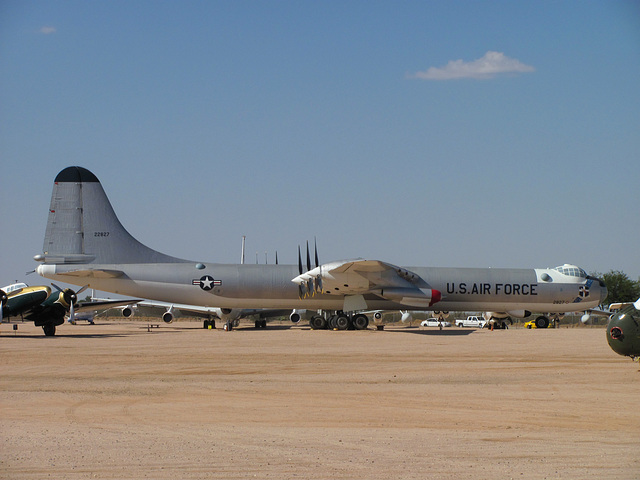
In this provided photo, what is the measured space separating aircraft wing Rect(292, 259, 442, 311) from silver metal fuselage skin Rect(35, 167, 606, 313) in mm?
152

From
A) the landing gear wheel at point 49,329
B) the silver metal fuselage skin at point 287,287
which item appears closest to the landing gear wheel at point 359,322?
the silver metal fuselage skin at point 287,287

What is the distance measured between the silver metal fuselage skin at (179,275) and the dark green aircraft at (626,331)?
19326 millimetres

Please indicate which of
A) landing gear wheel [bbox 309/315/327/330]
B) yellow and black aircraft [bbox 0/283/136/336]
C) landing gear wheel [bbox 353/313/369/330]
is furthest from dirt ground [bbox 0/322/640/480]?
landing gear wheel [bbox 309/315/327/330]

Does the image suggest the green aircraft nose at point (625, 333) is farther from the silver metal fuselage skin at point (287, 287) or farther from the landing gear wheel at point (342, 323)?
the landing gear wheel at point (342, 323)

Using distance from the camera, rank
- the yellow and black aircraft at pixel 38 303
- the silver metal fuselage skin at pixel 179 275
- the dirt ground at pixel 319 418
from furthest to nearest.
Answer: the silver metal fuselage skin at pixel 179 275 → the yellow and black aircraft at pixel 38 303 → the dirt ground at pixel 319 418

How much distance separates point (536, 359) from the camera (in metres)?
18.9

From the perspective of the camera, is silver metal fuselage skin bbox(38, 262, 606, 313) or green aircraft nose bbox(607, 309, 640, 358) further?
silver metal fuselage skin bbox(38, 262, 606, 313)

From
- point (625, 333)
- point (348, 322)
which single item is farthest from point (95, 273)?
point (625, 333)

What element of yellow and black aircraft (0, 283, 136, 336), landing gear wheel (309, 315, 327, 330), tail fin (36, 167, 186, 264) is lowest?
landing gear wheel (309, 315, 327, 330)

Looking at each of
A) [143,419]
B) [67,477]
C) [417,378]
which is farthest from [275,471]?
[417,378]

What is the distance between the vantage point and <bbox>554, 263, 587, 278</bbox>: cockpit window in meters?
39.5

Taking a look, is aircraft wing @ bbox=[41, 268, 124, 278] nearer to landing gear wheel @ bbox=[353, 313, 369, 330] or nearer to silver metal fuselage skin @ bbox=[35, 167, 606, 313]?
silver metal fuselage skin @ bbox=[35, 167, 606, 313]

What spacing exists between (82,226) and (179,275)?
18.0ft

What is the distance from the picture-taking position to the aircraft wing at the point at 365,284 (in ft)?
112
